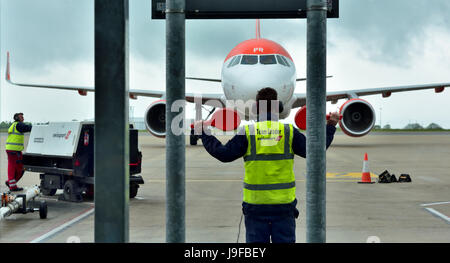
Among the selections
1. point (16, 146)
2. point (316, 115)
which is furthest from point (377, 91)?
point (316, 115)

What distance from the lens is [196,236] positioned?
5.73 metres

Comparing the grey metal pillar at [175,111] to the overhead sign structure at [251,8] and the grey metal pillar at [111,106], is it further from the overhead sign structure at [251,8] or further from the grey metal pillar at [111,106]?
the grey metal pillar at [111,106]

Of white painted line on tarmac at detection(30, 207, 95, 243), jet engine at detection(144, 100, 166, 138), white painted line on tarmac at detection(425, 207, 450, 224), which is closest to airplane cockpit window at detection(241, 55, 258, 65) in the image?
jet engine at detection(144, 100, 166, 138)

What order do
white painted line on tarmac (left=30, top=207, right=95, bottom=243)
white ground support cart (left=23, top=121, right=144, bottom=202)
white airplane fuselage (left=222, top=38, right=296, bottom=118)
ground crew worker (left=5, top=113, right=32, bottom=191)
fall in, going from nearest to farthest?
white painted line on tarmac (left=30, top=207, right=95, bottom=243)
white ground support cart (left=23, top=121, right=144, bottom=202)
ground crew worker (left=5, top=113, right=32, bottom=191)
white airplane fuselage (left=222, top=38, right=296, bottom=118)

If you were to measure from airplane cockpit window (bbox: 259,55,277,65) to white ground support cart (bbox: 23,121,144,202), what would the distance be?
8.44 meters

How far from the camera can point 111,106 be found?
2508 mm

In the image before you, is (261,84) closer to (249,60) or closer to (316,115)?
(249,60)

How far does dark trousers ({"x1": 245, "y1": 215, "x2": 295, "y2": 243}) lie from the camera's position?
3.55 metres

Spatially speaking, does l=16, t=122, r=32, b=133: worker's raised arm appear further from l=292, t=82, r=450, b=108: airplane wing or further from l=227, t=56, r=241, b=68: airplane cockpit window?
l=292, t=82, r=450, b=108: airplane wing

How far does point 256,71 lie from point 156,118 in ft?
22.8

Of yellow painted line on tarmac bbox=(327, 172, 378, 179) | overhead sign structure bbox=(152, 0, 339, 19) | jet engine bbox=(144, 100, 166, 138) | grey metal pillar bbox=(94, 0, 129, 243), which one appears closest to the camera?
grey metal pillar bbox=(94, 0, 129, 243)

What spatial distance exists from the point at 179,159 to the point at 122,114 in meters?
0.82
